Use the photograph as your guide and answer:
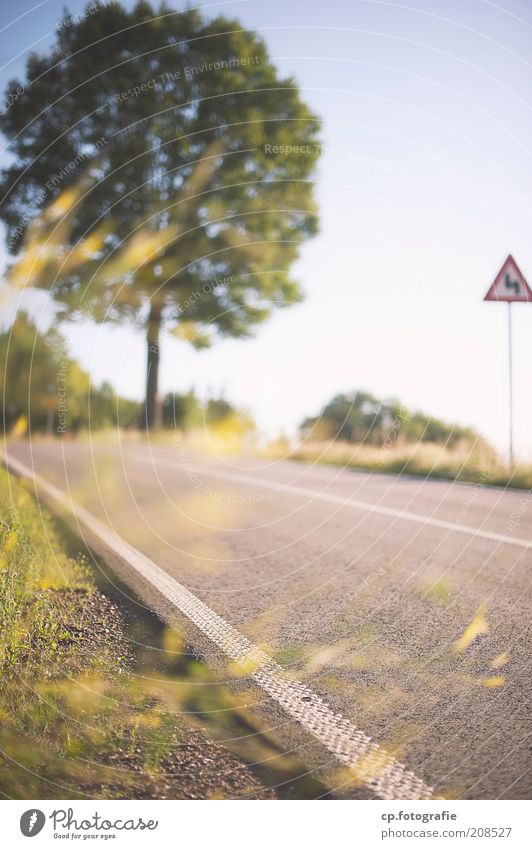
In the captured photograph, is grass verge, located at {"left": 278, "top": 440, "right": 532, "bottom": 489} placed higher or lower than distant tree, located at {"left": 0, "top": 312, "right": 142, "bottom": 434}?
lower

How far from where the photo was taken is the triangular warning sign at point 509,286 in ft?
20.4

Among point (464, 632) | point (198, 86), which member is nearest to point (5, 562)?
point (464, 632)

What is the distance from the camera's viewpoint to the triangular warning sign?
6.23 m

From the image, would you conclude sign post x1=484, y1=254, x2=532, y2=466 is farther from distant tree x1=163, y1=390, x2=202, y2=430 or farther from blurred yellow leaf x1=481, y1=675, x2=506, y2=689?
distant tree x1=163, y1=390, x2=202, y2=430

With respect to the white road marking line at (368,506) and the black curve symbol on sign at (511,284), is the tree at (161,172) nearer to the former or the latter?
the white road marking line at (368,506)

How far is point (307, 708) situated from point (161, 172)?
14.9m

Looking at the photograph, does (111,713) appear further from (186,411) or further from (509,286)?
(186,411)

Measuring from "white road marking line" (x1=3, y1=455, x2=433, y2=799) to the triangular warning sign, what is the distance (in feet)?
15.4

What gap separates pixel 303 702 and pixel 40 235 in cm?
1061

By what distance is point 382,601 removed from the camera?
11.7 ft

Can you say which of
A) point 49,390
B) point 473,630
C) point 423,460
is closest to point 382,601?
point 473,630

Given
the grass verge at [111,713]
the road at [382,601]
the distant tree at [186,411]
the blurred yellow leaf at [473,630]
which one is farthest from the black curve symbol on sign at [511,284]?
the distant tree at [186,411]

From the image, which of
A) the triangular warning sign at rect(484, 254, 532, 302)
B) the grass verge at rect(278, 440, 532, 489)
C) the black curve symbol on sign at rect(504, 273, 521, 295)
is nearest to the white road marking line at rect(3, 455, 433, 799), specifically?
the triangular warning sign at rect(484, 254, 532, 302)

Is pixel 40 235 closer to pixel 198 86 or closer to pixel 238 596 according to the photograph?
pixel 198 86
